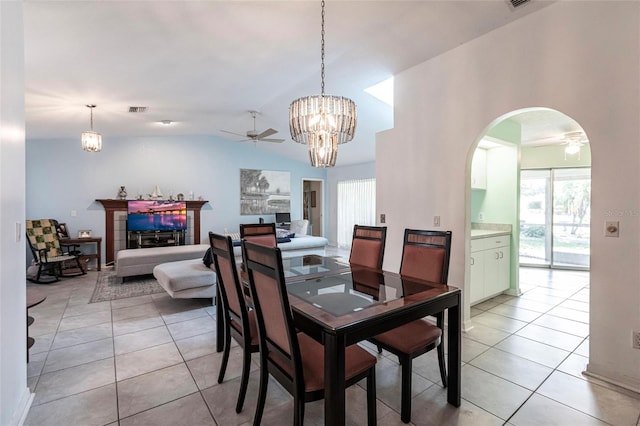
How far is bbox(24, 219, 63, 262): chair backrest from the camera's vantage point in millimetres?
5000

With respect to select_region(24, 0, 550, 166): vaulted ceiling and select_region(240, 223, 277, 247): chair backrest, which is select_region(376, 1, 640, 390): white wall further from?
select_region(240, 223, 277, 247): chair backrest

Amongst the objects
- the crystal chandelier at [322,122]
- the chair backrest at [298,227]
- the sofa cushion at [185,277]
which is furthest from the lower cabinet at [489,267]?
the chair backrest at [298,227]

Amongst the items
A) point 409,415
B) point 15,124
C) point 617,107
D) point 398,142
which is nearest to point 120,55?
point 15,124

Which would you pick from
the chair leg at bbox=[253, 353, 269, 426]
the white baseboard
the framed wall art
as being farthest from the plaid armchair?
the chair leg at bbox=[253, 353, 269, 426]

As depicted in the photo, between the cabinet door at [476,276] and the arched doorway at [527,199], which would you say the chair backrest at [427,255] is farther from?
the cabinet door at [476,276]

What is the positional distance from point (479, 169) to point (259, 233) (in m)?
3.41

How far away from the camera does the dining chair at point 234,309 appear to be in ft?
6.19

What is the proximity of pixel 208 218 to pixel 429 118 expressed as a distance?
5.69 metres

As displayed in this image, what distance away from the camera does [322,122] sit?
2141 millimetres

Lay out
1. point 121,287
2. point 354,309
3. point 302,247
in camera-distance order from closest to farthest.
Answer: point 354,309 → point 121,287 → point 302,247

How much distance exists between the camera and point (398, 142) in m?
3.68

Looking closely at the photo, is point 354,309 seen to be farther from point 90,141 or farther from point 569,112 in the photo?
point 90,141

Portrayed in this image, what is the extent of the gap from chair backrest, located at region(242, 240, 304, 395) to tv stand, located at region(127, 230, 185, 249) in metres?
5.90

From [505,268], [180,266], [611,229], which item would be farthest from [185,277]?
[505,268]
